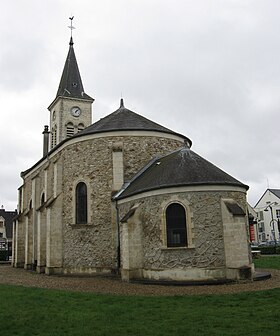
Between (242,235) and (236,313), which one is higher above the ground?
(242,235)

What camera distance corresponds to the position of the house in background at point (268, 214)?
65312mm

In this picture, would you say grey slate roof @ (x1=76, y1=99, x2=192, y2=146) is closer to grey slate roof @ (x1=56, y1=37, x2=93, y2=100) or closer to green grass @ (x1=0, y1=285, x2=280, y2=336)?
green grass @ (x1=0, y1=285, x2=280, y2=336)

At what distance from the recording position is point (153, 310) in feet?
A: 29.5

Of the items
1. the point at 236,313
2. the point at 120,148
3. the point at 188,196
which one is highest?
the point at 120,148

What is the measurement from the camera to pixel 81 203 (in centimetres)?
2053

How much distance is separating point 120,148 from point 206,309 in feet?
39.7

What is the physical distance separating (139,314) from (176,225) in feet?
22.0

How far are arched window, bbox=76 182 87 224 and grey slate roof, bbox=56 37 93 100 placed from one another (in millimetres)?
16529

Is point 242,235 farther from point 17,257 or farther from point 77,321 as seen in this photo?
point 17,257

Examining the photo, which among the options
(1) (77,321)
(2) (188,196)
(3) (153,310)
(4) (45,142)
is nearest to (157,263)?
(2) (188,196)

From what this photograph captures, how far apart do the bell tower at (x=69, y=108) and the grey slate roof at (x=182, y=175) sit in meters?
18.1

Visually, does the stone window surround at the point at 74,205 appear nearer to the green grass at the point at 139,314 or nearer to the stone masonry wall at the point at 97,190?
the stone masonry wall at the point at 97,190

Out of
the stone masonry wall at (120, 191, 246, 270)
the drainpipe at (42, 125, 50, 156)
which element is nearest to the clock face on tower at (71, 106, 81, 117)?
the drainpipe at (42, 125, 50, 156)

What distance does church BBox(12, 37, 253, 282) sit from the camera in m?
14.4
